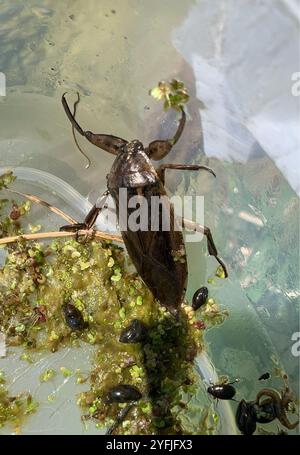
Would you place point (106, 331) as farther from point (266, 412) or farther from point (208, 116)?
point (208, 116)

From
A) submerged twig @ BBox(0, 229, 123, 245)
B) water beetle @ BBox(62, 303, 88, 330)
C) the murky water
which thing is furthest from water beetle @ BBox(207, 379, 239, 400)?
submerged twig @ BBox(0, 229, 123, 245)

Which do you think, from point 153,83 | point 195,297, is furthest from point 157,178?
point 195,297

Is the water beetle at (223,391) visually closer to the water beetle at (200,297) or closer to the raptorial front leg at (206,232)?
the water beetle at (200,297)

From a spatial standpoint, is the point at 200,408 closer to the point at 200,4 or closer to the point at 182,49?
the point at 182,49

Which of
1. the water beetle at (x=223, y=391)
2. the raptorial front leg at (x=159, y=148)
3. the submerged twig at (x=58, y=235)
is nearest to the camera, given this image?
the raptorial front leg at (x=159, y=148)

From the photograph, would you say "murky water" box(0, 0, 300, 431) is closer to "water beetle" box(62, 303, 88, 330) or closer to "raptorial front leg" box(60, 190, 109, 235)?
"raptorial front leg" box(60, 190, 109, 235)

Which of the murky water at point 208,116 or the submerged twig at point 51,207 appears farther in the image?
the submerged twig at point 51,207

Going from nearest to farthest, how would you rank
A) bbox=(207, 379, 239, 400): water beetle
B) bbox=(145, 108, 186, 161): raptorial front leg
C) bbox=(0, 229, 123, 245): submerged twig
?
1. bbox=(145, 108, 186, 161): raptorial front leg
2. bbox=(207, 379, 239, 400): water beetle
3. bbox=(0, 229, 123, 245): submerged twig

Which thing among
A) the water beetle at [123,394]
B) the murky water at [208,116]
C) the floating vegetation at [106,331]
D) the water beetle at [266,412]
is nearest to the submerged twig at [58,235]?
the floating vegetation at [106,331]
